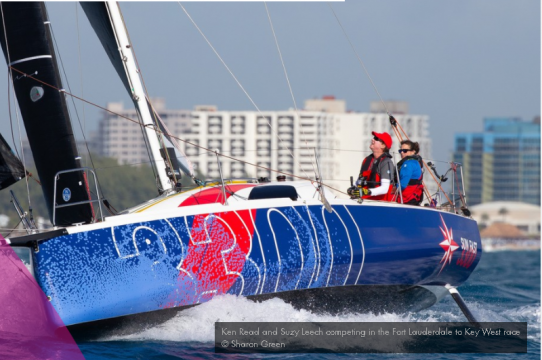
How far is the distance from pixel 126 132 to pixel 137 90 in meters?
108

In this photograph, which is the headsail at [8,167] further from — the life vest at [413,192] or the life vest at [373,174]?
the life vest at [413,192]

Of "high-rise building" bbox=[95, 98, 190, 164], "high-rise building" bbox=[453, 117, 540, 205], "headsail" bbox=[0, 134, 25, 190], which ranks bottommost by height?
"high-rise building" bbox=[453, 117, 540, 205]

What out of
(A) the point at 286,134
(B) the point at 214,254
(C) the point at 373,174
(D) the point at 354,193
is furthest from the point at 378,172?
(A) the point at 286,134

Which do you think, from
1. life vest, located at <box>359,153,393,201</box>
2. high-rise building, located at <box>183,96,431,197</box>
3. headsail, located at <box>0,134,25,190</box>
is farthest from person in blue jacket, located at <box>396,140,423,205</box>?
high-rise building, located at <box>183,96,431,197</box>

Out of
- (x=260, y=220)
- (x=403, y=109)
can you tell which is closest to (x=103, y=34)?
(x=260, y=220)

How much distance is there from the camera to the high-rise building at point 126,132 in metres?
101

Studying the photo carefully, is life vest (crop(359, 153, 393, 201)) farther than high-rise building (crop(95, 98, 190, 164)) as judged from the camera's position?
No

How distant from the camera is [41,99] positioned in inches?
284

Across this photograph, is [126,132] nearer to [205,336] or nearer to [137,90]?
[137,90]

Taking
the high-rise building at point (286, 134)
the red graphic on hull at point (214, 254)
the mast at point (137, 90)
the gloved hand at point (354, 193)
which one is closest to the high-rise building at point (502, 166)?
the high-rise building at point (286, 134)

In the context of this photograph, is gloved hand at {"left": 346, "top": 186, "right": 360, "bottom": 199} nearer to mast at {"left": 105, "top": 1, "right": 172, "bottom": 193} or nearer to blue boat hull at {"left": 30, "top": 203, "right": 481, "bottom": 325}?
blue boat hull at {"left": 30, "top": 203, "right": 481, "bottom": 325}

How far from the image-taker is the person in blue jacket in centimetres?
827

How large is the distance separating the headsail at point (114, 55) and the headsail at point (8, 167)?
4.92 ft

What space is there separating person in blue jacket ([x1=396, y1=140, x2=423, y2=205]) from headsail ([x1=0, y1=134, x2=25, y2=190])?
3.38 meters
